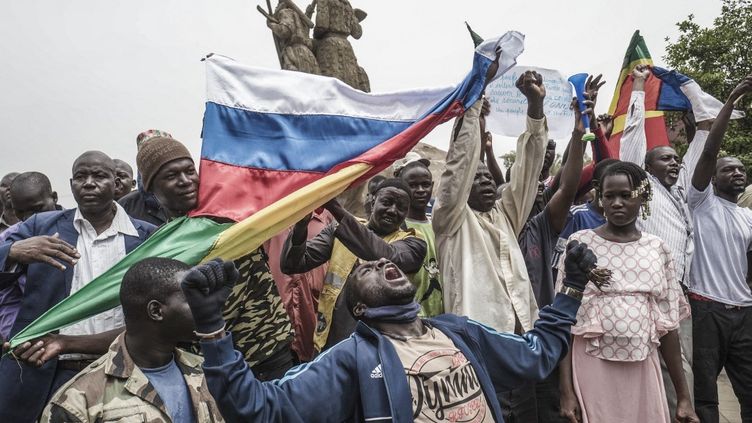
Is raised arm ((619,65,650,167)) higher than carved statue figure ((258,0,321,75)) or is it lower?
lower

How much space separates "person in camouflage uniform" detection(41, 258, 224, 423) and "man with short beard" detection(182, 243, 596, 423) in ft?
1.56

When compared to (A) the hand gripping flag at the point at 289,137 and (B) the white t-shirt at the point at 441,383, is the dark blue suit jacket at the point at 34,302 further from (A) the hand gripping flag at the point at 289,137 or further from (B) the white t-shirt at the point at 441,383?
(B) the white t-shirt at the point at 441,383

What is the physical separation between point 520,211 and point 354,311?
1798 millimetres

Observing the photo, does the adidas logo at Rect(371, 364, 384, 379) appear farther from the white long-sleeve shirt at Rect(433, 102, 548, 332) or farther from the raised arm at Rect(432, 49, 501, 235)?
the raised arm at Rect(432, 49, 501, 235)

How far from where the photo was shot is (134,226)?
3.15 metres

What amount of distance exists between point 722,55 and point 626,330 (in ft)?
47.2

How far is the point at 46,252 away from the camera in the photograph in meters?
2.56

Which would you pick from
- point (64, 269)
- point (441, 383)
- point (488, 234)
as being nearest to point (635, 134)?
point (488, 234)

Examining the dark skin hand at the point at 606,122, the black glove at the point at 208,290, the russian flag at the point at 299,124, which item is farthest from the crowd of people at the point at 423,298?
the dark skin hand at the point at 606,122

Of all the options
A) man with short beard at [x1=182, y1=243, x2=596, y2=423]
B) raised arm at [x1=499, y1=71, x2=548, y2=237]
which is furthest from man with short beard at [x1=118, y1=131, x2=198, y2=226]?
raised arm at [x1=499, y1=71, x2=548, y2=237]

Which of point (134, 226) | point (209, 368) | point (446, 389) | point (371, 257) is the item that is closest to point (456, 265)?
point (371, 257)

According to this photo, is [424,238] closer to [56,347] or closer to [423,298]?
[423,298]

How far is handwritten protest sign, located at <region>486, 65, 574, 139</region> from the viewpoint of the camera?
478cm

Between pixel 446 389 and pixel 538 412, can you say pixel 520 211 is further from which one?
pixel 446 389
